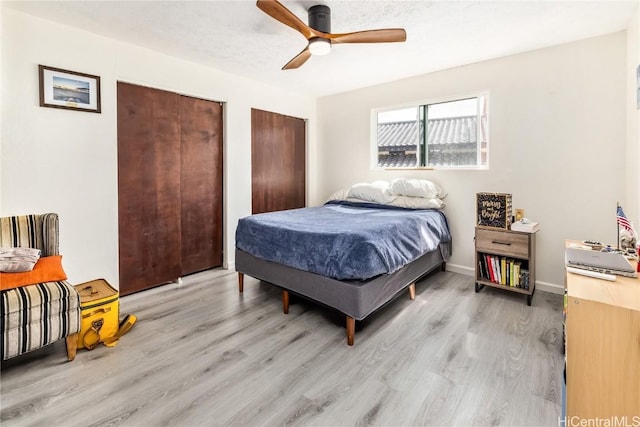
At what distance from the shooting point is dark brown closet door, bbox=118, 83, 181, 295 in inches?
119

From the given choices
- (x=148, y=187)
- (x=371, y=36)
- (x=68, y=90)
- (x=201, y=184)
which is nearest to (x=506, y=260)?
(x=371, y=36)

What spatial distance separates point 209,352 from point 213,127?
260 cm

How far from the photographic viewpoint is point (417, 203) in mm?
3570

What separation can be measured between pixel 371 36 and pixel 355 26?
39 cm

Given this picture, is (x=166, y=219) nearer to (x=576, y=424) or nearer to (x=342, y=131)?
(x=342, y=131)

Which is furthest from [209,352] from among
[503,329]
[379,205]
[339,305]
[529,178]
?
[529,178]

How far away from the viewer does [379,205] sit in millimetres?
3779

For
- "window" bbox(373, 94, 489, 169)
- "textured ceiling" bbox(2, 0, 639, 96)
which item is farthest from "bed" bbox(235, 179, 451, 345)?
"textured ceiling" bbox(2, 0, 639, 96)

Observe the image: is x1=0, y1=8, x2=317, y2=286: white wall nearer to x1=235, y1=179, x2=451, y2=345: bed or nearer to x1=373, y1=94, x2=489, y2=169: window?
x1=235, y1=179, x2=451, y2=345: bed

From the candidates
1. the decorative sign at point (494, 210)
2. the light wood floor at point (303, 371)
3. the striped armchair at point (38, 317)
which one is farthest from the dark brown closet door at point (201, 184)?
the decorative sign at point (494, 210)

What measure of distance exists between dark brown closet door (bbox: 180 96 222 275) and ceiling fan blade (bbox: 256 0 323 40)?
1876 millimetres

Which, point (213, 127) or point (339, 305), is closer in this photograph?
point (339, 305)

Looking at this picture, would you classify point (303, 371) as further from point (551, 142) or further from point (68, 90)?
point (551, 142)

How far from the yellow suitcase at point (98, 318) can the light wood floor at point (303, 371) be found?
A: 0.09m
